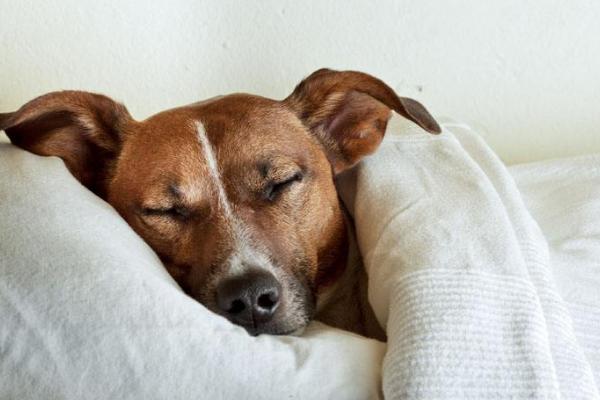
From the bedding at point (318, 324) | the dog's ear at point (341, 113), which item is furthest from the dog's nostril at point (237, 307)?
the dog's ear at point (341, 113)

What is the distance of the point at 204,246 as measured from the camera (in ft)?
4.24

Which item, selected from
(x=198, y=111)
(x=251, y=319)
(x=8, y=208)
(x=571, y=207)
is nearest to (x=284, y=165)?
(x=198, y=111)

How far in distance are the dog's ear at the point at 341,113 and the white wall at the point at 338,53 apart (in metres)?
0.51

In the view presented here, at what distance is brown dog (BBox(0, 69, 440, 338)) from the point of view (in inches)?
49.3

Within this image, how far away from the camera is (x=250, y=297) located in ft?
3.86

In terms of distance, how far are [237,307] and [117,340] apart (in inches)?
11.9

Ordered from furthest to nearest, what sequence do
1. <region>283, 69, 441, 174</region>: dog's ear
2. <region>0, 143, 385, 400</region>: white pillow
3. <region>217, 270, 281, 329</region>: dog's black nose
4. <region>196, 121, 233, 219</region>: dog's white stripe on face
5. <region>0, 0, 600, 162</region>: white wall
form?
1. <region>0, 0, 600, 162</region>: white wall
2. <region>283, 69, 441, 174</region>: dog's ear
3. <region>196, 121, 233, 219</region>: dog's white stripe on face
4. <region>217, 270, 281, 329</region>: dog's black nose
5. <region>0, 143, 385, 400</region>: white pillow

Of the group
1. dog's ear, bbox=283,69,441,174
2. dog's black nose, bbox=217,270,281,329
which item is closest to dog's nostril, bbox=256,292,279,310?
dog's black nose, bbox=217,270,281,329

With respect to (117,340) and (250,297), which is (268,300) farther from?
(117,340)

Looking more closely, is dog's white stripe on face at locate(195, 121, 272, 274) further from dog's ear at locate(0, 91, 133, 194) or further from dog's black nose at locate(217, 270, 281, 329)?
dog's ear at locate(0, 91, 133, 194)

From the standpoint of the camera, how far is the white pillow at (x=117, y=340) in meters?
0.90

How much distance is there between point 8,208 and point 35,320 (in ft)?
0.77

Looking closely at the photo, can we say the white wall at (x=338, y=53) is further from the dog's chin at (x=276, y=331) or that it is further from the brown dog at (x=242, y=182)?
the dog's chin at (x=276, y=331)

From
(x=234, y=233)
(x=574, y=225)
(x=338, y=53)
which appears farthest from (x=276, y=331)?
(x=338, y=53)
